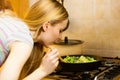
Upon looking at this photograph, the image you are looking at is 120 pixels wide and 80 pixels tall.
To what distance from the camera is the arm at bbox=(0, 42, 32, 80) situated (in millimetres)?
905

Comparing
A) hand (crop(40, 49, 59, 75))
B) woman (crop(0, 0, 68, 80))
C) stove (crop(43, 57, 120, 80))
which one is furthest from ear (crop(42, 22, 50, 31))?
stove (crop(43, 57, 120, 80))

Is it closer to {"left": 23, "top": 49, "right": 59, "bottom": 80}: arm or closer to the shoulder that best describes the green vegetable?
{"left": 23, "top": 49, "right": 59, "bottom": 80}: arm

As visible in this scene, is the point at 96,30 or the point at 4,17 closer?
the point at 4,17

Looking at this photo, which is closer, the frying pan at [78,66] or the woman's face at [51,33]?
the woman's face at [51,33]

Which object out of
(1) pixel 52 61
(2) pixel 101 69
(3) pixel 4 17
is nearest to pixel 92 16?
(2) pixel 101 69

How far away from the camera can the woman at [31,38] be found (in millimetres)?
927

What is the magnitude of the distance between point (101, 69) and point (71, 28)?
0.47 metres

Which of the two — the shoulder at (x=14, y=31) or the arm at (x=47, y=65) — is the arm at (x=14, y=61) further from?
the arm at (x=47, y=65)

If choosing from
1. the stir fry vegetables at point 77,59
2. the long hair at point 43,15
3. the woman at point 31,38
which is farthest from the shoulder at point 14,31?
the stir fry vegetables at point 77,59

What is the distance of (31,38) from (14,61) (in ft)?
0.41

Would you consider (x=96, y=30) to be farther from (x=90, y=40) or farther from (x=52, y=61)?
(x=52, y=61)

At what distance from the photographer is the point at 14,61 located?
36.3 inches

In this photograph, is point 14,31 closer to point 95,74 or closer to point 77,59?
point 95,74

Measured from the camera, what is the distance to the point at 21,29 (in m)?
0.99
